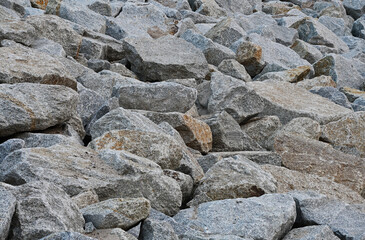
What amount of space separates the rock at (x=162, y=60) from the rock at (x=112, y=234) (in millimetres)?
4850

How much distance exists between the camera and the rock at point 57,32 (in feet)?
23.7

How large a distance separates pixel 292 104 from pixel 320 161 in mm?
1870

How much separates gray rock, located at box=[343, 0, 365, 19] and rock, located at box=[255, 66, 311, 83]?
9852 mm

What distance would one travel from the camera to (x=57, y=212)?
2.60 meters

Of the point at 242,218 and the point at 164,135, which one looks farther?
the point at 164,135

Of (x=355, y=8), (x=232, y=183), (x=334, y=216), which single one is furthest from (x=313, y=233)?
(x=355, y=8)

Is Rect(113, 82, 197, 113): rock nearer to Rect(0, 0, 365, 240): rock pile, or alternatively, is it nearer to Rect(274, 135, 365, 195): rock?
Rect(0, 0, 365, 240): rock pile

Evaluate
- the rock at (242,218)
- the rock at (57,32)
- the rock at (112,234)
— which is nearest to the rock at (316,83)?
the rock at (57,32)

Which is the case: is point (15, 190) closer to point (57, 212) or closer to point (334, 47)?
point (57, 212)

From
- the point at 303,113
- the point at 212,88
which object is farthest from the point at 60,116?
the point at 303,113

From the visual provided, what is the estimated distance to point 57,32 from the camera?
7.33m

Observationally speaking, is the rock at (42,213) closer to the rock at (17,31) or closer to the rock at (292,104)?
the rock at (17,31)

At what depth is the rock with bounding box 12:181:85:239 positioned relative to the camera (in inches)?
97.6

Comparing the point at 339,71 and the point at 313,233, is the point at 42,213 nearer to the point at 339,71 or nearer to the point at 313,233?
the point at 313,233
